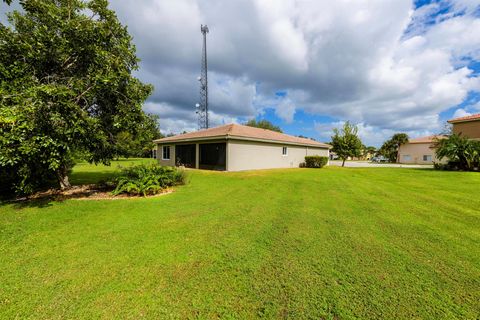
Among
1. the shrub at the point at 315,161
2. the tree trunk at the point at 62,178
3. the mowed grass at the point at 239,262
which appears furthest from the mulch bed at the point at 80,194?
the shrub at the point at 315,161

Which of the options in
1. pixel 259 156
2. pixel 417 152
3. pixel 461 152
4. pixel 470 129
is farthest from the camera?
pixel 417 152

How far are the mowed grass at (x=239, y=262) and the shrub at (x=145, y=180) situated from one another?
5.75 ft

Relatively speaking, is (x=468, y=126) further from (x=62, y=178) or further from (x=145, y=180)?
(x=62, y=178)

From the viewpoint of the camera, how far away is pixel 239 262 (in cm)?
351

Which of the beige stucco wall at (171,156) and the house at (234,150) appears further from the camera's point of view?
the beige stucco wall at (171,156)

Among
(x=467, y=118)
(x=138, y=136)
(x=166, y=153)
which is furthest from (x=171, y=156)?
(x=467, y=118)

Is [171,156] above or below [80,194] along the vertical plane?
above

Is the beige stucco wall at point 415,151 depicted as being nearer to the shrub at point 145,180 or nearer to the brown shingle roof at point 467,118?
the brown shingle roof at point 467,118

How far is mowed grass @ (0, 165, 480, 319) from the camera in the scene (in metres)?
2.55

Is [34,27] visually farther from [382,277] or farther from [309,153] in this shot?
[309,153]

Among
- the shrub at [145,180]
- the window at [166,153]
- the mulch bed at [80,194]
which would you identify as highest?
the window at [166,153]

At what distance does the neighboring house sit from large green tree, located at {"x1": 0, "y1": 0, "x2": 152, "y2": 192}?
1824 inches

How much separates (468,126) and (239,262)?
31.9 m

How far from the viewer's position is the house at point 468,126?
22.2 meters
